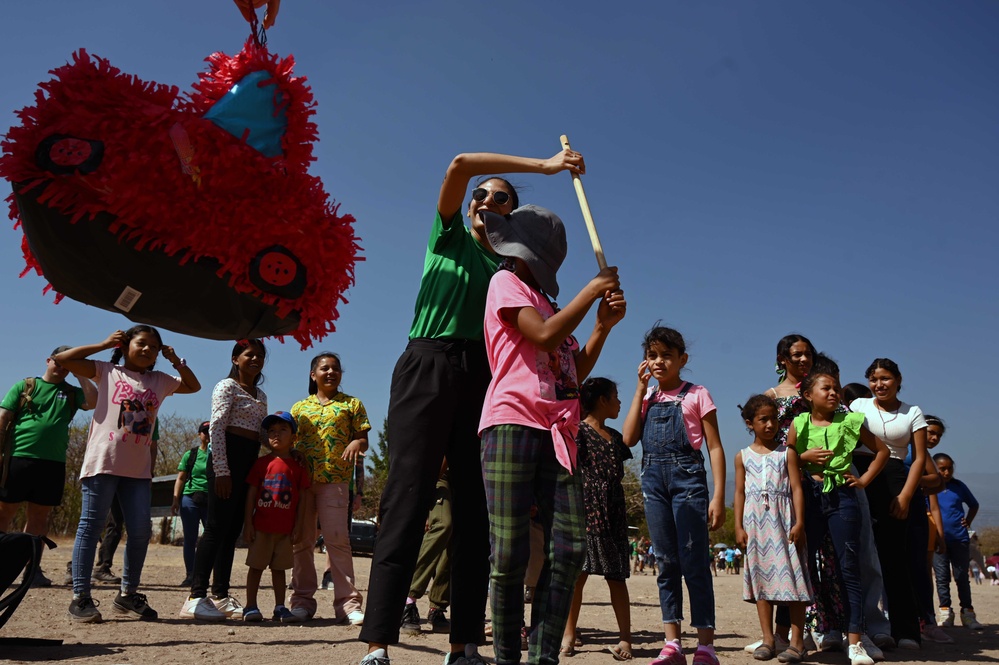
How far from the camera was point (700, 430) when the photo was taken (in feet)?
13.5

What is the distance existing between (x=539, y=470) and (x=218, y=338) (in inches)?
50.7

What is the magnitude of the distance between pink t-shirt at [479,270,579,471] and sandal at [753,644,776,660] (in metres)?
2.33

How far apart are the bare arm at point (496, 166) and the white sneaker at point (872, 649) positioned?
313 centimetres

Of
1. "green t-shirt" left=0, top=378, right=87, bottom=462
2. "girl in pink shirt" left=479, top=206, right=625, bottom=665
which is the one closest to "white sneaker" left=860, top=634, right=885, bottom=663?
"girl in pink shirt" left=479, top=206, right=625, bottom=665

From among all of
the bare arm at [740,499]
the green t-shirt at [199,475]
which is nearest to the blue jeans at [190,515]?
the green t-shirt at [199,475]

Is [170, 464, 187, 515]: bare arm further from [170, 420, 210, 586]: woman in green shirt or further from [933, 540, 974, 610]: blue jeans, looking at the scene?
[933, 540, 974, 610]: blue jeans

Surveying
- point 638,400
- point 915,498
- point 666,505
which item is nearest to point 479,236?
point 638,400

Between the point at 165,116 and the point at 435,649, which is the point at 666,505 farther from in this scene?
the point at 165,116

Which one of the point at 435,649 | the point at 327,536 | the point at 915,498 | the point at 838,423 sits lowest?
the point at 435,649

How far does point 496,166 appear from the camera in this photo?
110 inches

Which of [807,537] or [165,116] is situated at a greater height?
[165,116]

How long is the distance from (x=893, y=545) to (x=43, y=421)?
246 inches

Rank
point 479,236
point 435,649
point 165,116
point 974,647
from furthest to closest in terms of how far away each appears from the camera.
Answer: point 974,647, point 435,649, point 479,236, point 165,116

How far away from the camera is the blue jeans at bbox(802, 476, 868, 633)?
4.25 m
